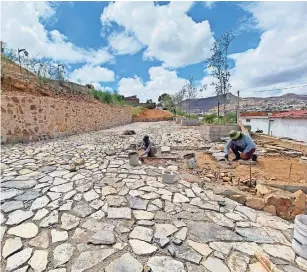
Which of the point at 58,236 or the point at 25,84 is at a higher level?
the point at 25,84

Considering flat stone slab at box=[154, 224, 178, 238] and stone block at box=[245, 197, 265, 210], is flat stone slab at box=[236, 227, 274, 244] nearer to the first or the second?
stone block at box=[245, 197, 265, 210]

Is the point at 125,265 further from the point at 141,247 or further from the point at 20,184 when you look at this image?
the point at 20,184

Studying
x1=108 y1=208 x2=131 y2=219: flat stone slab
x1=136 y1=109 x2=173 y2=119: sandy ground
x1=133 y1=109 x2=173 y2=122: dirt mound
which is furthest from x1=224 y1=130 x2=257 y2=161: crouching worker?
x1=136 y1=109 x2=173 y2=119: sandy ground

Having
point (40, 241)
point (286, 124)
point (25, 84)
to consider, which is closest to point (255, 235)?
point (40, 241)

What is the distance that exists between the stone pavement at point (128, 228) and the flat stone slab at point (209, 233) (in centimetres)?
1

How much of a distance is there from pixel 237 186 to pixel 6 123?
22.7 feet

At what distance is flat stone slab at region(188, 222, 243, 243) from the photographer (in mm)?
2035

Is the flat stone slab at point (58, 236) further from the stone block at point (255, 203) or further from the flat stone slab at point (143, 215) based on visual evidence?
the stone block at point (255, 203)

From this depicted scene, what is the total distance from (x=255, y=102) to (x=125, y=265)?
18.7m

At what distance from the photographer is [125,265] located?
1.65 metres

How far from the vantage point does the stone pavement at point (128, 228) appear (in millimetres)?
1698

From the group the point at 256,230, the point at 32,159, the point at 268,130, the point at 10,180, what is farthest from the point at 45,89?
the point at 268,130

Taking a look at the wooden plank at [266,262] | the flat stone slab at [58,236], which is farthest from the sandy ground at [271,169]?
the flat stone slab at [58,236]

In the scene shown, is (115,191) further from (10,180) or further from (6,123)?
(6,123)
